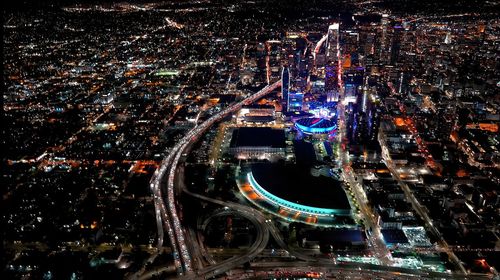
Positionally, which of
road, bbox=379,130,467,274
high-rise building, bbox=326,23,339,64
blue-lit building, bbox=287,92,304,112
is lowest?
road, bbox=379,130,467,274

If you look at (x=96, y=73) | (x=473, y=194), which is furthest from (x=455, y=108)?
(x=96, y=73)

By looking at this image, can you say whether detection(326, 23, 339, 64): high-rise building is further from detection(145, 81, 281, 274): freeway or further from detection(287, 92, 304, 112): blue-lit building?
detection(145, 81, 281, 274): freeway

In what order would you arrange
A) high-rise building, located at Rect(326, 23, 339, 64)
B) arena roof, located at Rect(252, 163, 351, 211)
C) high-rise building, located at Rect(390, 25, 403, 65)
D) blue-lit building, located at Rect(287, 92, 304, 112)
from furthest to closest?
high-rise building, located at Rect(326, 23, 339, 64) → high-rise building, located at Rect(390, 25, 403, 65) → blue-lit building, located at Rect(287, 92, 304, 112) → arena roof, located at Rect(252, 163, 351, 211)

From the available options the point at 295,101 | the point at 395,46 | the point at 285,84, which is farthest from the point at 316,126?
the point at 395,46

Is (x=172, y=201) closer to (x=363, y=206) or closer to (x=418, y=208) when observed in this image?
(x=363, y=206)

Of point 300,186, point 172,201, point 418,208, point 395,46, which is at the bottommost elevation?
point 418,208

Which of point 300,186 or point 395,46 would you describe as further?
point 395,46

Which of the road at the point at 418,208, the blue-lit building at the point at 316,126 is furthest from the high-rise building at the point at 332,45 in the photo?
the road at the point at 418,208

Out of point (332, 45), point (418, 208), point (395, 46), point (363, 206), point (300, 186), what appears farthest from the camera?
point (332, 45)

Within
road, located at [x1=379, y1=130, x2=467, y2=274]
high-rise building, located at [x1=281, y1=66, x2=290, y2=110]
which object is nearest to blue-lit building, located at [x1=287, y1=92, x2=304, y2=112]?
high-rise building, located at [x1=281, y1=66, x2=290, y2=110]

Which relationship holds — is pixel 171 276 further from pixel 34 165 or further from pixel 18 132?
pixel 18 132

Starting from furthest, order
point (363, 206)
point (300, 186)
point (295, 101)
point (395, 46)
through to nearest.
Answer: point (395, 46)
point (295, 101)
point (300, 186)
point (363, 206)
